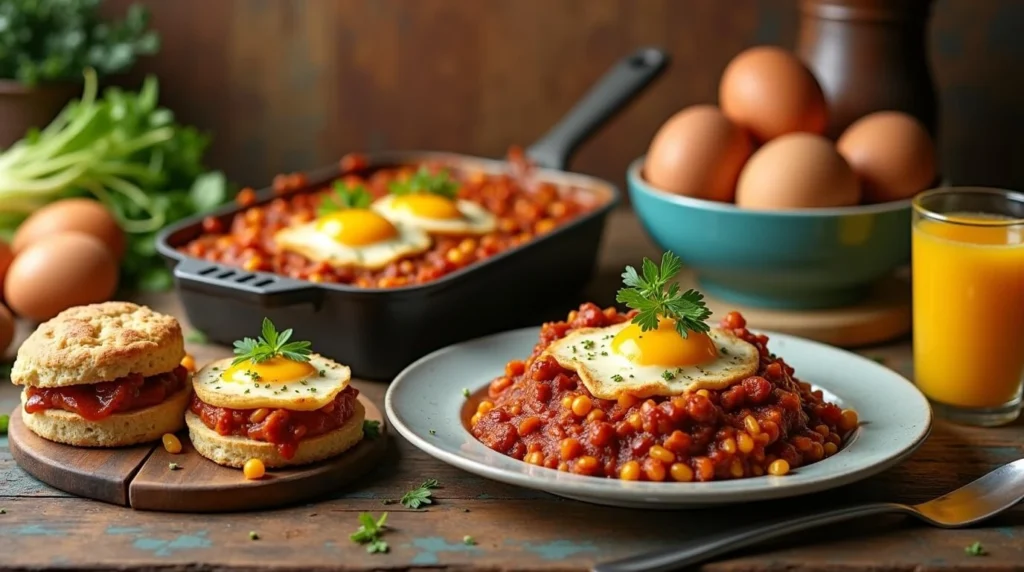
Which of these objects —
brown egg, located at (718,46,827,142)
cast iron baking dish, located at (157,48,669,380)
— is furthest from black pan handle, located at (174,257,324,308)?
brown egg, located at (718,46,827,142)

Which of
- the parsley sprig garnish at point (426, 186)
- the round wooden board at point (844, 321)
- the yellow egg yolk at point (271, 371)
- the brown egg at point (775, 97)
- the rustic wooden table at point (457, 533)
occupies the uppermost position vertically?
the brown egg at point (775, 97)

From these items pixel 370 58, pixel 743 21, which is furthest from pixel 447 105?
pixel 743 21

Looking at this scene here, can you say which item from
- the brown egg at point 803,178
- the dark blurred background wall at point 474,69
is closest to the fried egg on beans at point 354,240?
the brown egg at point 803,178

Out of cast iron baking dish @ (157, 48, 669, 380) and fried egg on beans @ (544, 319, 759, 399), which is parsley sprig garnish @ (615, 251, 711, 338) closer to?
fried egg on beans @ (544, 319, 759, 399)

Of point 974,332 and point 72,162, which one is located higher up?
point 72,162

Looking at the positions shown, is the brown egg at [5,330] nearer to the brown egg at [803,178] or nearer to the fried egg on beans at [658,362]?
the fried egg on beans at [658,362]

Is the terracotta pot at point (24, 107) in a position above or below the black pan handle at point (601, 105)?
above

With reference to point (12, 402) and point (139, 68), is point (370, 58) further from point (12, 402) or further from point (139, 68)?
point (12, 402)

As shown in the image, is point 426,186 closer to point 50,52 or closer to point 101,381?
point 101,381
